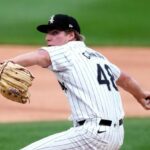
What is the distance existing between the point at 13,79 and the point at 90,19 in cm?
1482

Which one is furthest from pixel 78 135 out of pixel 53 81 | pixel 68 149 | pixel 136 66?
pixel 136 66

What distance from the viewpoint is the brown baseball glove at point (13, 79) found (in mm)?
5312

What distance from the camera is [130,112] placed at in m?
11.7

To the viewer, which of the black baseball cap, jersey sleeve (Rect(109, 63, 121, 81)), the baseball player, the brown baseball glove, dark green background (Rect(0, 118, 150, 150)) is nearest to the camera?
the brown baseball glove

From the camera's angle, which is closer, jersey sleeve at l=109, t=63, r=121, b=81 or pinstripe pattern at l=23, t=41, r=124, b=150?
pinstripe pattern at l=23, t=41, r=124, b=150

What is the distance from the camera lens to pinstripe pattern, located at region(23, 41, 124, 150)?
18.0 ft

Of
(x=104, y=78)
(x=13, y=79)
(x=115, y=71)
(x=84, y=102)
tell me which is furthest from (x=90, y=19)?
(x=13, y=79)

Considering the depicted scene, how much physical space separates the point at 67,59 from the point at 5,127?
4585 millimetres

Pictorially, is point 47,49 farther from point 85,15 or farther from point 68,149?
point 85,15

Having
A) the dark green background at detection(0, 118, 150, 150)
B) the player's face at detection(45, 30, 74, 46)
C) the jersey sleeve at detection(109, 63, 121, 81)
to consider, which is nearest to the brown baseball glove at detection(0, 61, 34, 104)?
the player's face at detection(45, 30, 74, 46)

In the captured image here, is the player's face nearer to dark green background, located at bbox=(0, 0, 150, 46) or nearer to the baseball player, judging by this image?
the baseball player

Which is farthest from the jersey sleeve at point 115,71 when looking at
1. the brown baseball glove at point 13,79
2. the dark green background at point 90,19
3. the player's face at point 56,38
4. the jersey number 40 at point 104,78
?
the dark green background at point 90,19

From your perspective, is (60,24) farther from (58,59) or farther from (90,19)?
(90,19)

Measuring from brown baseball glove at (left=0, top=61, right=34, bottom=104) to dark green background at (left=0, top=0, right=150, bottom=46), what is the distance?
1224 cm
